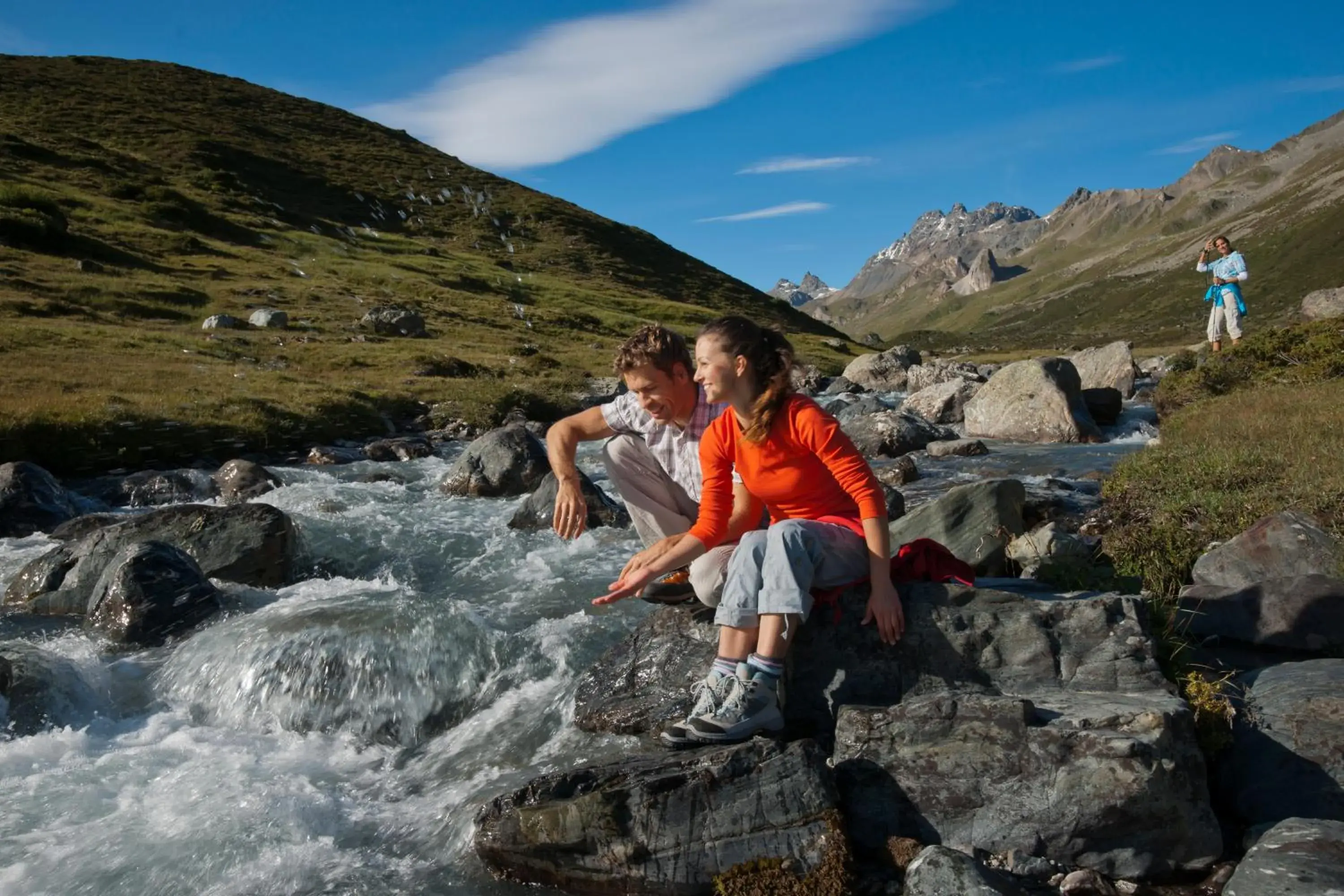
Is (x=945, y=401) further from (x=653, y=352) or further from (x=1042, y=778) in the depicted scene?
(x=1042, y=778)

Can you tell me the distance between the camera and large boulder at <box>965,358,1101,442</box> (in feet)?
76.7

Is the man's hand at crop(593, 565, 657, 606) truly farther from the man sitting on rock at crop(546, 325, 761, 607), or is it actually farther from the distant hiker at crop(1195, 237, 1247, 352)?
the distant hiker at crop(1195, 237, 1247, 352)

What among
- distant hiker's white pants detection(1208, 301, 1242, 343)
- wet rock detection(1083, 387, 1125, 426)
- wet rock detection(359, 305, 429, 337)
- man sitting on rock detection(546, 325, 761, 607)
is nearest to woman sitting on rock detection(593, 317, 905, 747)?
man sitting on rock detection(546, 325, 761, 607)

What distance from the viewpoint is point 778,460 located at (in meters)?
6.47

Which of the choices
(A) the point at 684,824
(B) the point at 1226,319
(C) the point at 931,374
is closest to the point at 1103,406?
(B) the point at 1226,319

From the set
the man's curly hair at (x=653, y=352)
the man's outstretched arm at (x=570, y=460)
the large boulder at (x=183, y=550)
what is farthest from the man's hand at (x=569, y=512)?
the large boulder at (x=183, y=550)

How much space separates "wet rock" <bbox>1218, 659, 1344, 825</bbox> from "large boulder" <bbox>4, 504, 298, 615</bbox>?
38.2 feet

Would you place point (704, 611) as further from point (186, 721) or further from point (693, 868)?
point (186, 721)

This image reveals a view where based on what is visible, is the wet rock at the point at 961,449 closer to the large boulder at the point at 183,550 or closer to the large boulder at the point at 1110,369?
the large boulder at the point at 1110,369

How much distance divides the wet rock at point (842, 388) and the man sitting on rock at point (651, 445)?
32.1 meters

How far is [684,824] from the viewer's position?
5.62m

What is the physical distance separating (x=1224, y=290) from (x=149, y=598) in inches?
1070

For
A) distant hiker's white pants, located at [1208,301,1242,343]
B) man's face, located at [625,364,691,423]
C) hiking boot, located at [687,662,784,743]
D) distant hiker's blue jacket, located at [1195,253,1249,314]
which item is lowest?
hiking boot, located at [687,662,784,743]

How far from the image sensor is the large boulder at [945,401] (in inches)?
1142
